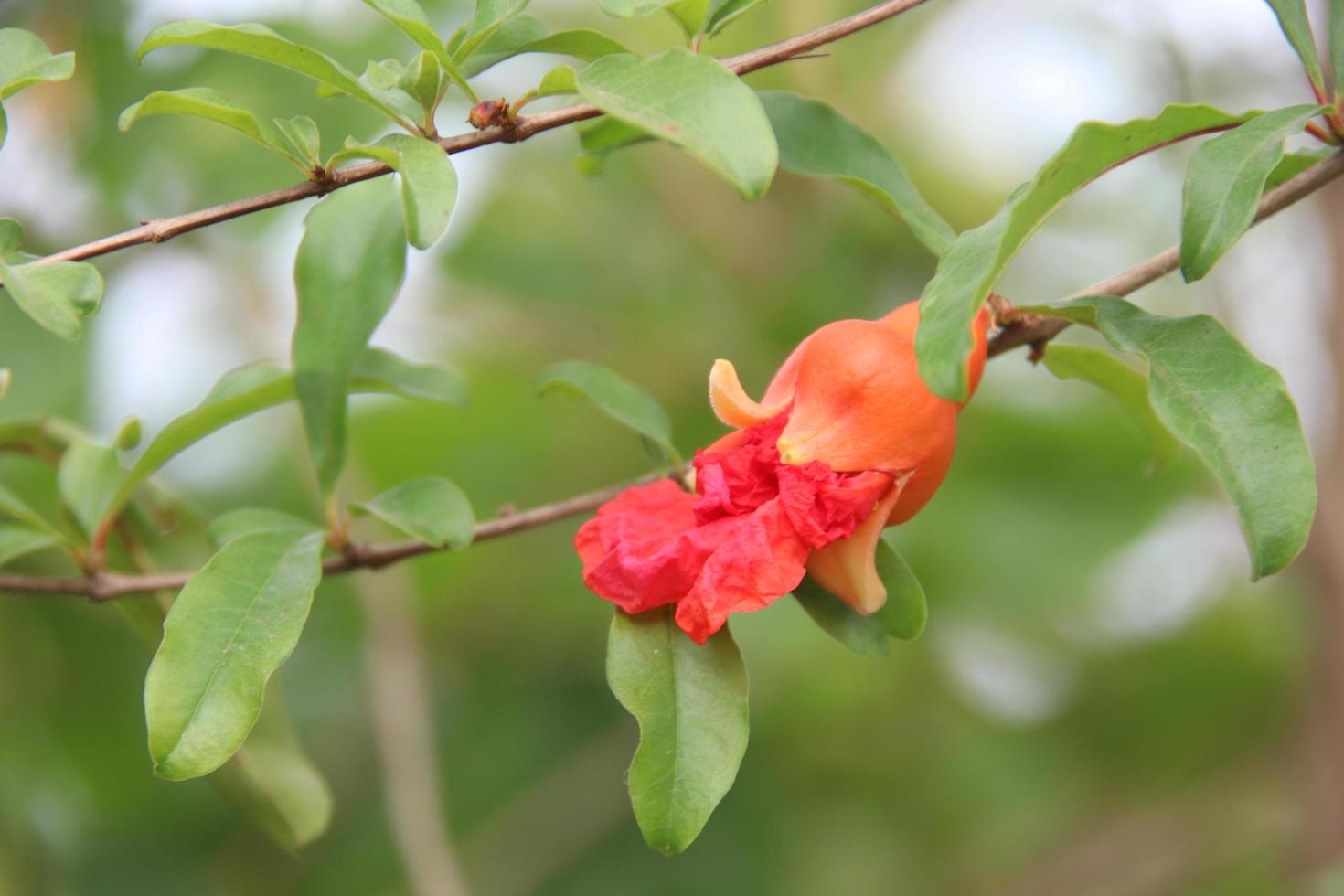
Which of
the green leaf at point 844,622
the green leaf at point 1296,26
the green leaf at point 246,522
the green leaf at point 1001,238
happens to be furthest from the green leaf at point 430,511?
the green leaf at point 1296,26

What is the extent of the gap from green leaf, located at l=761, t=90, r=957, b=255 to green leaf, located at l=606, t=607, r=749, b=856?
0.26 m

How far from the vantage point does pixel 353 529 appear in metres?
1.88

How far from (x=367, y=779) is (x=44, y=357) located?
791 mm

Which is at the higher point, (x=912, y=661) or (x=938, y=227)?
(x=938, y=227)

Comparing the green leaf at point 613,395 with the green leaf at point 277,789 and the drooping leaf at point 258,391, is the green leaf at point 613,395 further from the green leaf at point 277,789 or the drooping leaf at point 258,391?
the green leaf at point 277,789

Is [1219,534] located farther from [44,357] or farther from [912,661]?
[44,357]

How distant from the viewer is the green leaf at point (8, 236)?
1.93ft

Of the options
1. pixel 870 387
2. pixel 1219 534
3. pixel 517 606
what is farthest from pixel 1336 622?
pixel 870 387

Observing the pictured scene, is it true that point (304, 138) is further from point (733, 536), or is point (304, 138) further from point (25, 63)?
point (733, 536)

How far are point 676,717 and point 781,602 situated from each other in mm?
1185

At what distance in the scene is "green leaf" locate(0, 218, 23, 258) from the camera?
59cm

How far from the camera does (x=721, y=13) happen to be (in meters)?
0.65

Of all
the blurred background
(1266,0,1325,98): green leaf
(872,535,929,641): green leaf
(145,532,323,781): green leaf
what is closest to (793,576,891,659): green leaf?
(872,535,929,641): green leaf

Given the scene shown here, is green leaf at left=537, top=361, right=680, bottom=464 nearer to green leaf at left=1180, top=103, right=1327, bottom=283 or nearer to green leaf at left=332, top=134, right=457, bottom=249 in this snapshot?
green leaf at left=332, top=134, right=457, bottom=249
